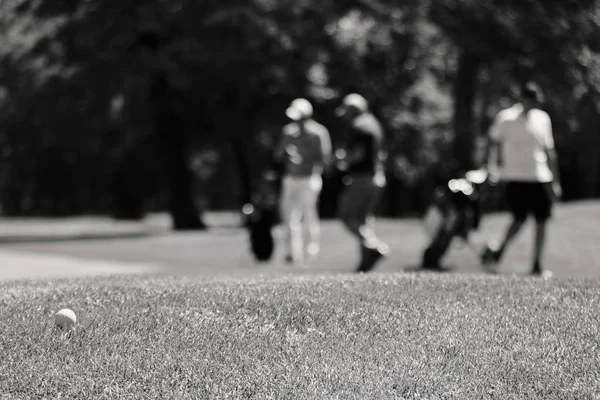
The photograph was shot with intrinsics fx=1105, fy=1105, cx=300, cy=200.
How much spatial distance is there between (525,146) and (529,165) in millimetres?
220

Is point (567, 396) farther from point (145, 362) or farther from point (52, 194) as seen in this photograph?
point (52, 194)

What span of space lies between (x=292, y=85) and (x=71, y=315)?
75.2 feet

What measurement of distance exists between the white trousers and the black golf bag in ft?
2.01

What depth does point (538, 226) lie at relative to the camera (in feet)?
40.2

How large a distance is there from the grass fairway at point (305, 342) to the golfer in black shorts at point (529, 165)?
3.23m

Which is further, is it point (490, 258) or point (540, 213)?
point (490, 258)

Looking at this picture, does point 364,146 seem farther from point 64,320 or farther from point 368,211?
point 64,320

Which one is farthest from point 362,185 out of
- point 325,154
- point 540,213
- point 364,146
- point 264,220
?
point 264,220

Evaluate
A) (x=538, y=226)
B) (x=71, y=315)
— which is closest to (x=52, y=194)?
(x=538, y=226)

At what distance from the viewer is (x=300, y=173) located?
15531mm

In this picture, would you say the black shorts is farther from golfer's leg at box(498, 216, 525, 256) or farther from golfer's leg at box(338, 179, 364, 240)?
golfer's leg at box(338, 179, 364, 240)

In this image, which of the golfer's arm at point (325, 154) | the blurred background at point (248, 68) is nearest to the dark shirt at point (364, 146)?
the golfer's arm at point (325, 154)

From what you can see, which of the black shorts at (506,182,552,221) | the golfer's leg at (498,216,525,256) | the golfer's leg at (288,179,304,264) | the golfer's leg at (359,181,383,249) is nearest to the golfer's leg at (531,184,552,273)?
the black shorts at (506,182,552,221)

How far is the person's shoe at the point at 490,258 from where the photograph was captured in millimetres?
13031
